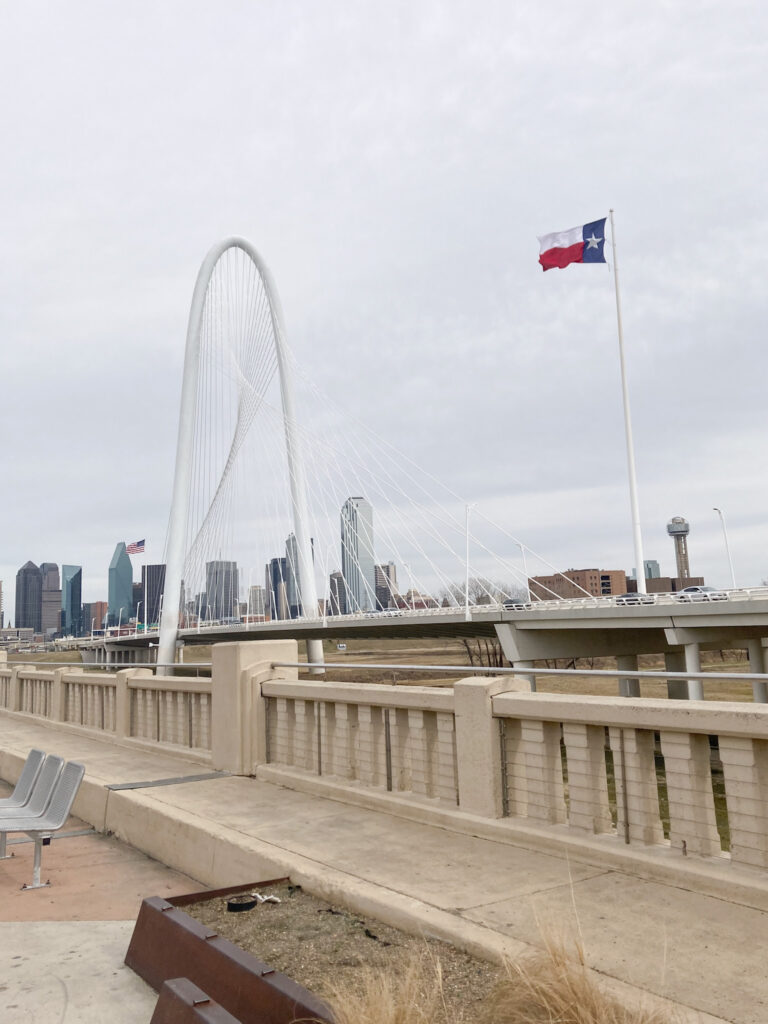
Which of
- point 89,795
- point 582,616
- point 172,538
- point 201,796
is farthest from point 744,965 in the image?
point 172,538

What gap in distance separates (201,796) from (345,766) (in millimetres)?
1409

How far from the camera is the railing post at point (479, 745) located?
6141 mm

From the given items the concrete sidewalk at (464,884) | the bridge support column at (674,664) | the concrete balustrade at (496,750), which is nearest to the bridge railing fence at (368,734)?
the concrete balustrade at (496,750)

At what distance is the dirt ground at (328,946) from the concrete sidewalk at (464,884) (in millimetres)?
108

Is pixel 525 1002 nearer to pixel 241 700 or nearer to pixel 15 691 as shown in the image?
pixel 241 700

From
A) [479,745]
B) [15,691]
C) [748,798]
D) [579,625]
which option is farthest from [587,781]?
[579,625]

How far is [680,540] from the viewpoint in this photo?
7013 inches

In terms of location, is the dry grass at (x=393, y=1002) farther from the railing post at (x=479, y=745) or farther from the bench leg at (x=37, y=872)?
the bench leg at (x=37, y=872)

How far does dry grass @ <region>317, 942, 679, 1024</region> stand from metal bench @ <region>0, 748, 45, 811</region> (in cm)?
548

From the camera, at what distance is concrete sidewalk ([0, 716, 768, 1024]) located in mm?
3617

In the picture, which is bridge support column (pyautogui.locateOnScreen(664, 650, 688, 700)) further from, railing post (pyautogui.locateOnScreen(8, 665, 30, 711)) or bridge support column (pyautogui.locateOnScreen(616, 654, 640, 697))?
railing post (pyautogui.locateOnScreen(8, 665, 30, 711))

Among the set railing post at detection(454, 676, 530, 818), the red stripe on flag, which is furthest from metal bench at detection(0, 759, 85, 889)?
the red stripe on flag

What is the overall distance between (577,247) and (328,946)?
1312 inches

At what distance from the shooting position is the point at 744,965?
363 cm
